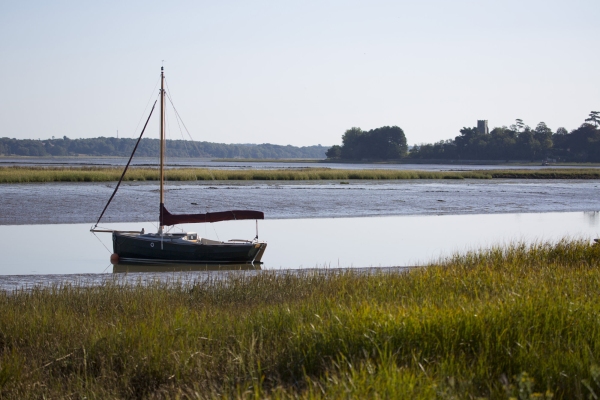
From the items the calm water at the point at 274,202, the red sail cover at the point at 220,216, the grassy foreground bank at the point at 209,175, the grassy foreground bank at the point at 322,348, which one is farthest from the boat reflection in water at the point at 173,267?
the grassy foreground bank at the point at 209,175

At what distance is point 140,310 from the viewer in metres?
10.9

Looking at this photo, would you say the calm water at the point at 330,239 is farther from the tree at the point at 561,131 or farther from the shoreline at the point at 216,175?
the tree at the point at 561,131

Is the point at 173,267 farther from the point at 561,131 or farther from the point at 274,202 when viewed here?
the point at 561,131

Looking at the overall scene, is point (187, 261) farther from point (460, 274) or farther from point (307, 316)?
point (307, 316)

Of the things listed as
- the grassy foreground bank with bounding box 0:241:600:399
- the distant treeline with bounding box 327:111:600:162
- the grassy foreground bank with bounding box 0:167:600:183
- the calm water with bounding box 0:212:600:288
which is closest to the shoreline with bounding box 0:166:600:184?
the grassy foreground bank with bounding box 0:167:600:183

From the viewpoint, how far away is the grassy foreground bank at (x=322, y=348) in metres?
7.16

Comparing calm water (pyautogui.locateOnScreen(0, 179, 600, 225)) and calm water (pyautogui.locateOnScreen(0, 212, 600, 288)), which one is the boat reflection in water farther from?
calm water (pyautogui.locateOnScreen(0, 179, 600, 225))

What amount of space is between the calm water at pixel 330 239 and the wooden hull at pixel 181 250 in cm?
70

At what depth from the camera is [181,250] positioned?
19750mm

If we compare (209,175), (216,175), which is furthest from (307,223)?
(216,175)

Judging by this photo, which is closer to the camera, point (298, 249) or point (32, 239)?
point (298, 249)

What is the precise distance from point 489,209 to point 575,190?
2341cm

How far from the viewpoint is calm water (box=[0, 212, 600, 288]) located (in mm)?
19406

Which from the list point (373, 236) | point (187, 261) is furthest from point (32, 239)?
point (373, 236)
